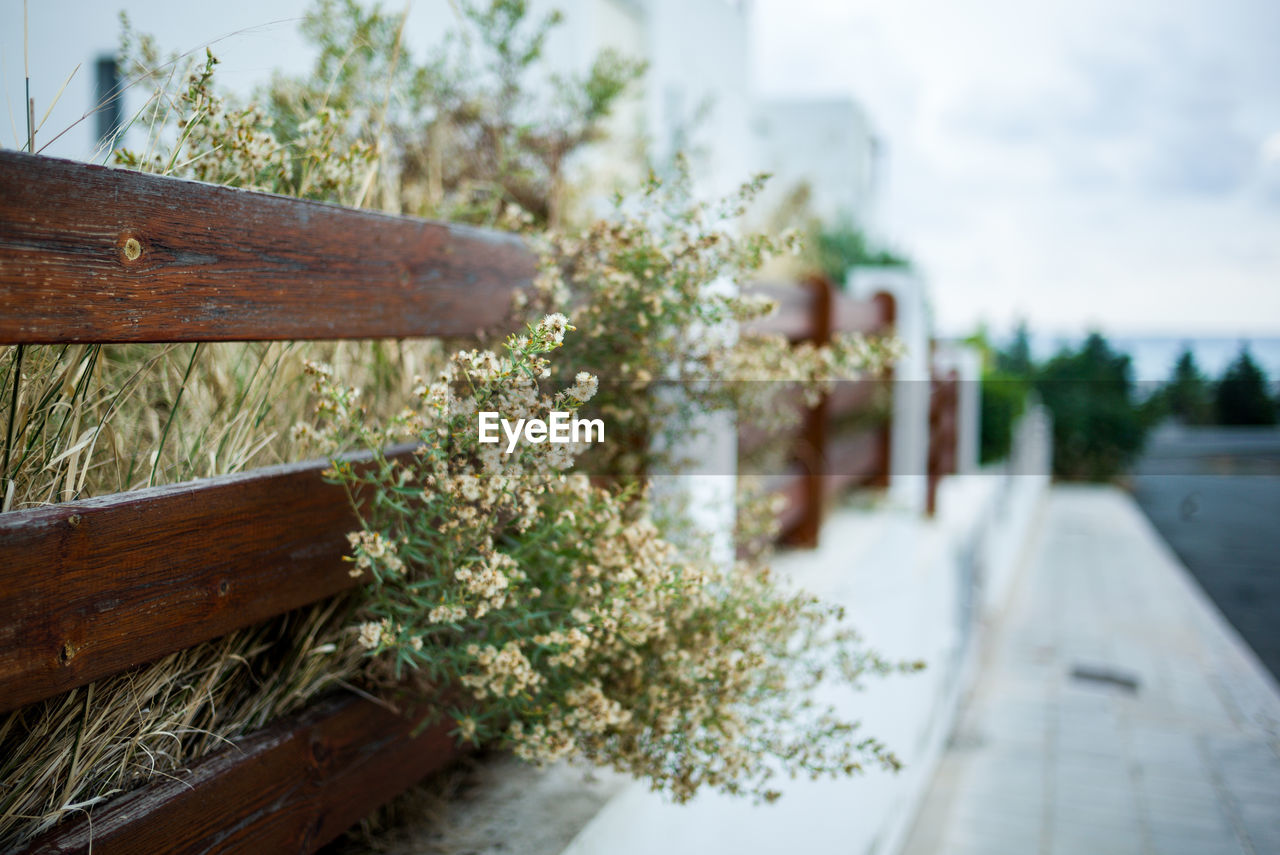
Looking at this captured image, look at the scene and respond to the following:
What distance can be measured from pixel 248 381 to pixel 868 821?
1.95m

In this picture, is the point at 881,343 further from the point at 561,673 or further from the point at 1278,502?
the point at 1278,502

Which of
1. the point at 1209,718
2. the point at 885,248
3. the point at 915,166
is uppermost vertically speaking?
the point at 915,166

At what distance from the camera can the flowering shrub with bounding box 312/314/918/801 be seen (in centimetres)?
102

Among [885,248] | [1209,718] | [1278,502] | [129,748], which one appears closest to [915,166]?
[1278,502]

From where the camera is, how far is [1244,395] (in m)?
8.88

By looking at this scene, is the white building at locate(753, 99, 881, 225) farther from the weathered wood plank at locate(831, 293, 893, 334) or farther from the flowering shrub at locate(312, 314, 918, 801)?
the flowering shrub at locate(312, 314, 918, 801)

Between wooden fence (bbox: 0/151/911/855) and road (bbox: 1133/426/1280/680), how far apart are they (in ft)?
18.7

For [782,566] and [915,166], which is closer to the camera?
[782,566]

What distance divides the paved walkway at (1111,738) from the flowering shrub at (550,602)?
217 cm

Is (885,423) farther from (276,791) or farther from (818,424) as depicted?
(276,791)

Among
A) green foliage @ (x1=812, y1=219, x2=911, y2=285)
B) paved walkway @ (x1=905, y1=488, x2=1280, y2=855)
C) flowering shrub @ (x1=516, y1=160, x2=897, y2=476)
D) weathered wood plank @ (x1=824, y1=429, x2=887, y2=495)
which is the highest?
green foliage @ (x1=812, y1=219, x2=911, y2=285)

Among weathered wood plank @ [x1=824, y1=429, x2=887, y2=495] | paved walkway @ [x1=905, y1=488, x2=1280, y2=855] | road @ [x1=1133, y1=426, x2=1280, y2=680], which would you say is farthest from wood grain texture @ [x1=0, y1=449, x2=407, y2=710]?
road @ [x1=1133, y1=426, x2=1280, y2=680]

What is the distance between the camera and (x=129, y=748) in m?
1.03

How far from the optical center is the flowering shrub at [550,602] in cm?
102
